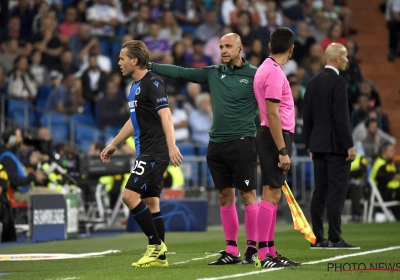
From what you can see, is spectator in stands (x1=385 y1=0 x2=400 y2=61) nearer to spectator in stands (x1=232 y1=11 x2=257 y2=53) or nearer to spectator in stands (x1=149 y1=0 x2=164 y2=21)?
spectator in stands (x1=232 y1=11 x2=257 y2=53)

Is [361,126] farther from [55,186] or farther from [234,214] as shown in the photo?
[234,214]

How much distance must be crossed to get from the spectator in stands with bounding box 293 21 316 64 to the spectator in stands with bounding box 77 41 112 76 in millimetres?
4929

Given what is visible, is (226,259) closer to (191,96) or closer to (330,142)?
(330,142)

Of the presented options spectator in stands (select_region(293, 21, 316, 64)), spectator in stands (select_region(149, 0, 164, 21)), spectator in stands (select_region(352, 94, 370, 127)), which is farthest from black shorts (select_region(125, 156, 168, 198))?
spectator in stands (select_region(293, 21, 316, 64))

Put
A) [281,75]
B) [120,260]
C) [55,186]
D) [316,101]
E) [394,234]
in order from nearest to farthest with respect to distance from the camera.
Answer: [281,75] → [120,260] → [316,101] → [394,234] → [55,186]

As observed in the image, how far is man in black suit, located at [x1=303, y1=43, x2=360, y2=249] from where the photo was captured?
40.5ft

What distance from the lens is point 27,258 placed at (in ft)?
39.4

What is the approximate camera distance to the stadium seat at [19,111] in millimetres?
20500

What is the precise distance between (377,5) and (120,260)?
1937cm

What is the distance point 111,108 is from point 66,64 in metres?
1.68

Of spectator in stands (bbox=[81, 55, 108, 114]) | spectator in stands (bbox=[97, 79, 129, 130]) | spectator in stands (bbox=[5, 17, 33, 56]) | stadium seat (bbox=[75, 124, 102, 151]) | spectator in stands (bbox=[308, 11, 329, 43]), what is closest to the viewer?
stadium seat (bbox=[75, 124, 102, 151])

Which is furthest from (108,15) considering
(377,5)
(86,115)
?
(377,5)

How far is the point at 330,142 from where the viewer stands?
40.8ft

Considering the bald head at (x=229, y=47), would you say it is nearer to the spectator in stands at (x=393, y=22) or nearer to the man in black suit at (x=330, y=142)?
the man in black suit at (x=330, y=142)
